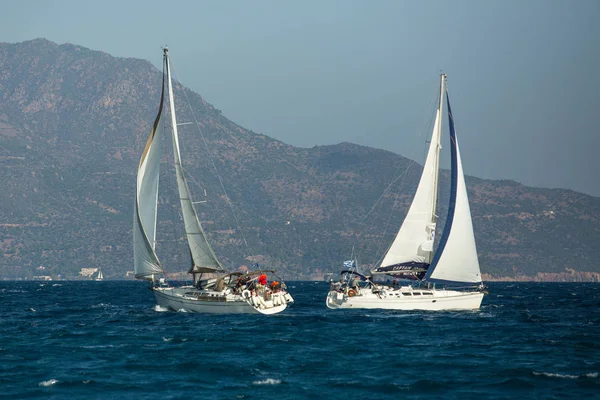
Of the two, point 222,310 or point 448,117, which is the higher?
point 448,117

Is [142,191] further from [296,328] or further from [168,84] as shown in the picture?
[296,328]

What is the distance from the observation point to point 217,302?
66.9m

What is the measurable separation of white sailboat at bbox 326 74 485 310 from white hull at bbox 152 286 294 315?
8.11 metres

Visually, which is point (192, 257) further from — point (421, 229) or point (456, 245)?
point (456, 245)

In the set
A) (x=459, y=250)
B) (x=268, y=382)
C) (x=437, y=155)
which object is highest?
(x=437, y=155)

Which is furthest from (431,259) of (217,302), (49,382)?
(49,382)

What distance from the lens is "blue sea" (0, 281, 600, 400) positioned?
38219mm

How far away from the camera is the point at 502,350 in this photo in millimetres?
49906

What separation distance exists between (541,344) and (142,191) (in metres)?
28.2

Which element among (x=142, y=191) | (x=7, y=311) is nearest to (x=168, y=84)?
(x=142, y=191)

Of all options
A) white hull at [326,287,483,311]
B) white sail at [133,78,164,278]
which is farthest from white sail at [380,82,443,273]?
white sail at [133,78,164,278]

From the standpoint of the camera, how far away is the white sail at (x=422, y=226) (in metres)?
76.4

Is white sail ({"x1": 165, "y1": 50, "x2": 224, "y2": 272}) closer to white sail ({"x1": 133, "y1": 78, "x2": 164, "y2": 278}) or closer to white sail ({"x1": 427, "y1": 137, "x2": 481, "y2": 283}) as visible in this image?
white sail ({"x1": 133, "y1": 78, "x2": 164, "y2": 278})

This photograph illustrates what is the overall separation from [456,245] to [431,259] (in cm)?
291
